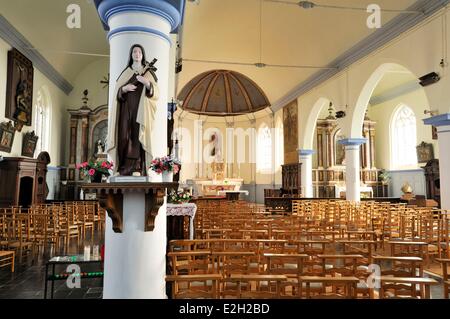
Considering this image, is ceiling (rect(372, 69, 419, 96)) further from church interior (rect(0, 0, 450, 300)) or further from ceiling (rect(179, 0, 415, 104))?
ceiling (rect(179, 0, 415, 104))

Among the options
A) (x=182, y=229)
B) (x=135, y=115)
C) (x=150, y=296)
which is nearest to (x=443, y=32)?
(x=182, y=229)

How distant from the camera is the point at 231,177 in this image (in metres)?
24.0

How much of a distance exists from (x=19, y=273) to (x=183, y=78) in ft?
50.8

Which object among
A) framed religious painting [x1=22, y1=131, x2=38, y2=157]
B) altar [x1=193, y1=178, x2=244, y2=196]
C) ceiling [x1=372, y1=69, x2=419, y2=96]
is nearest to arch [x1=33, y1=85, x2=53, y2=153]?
framed religious painting [x1=22, y1=131, x2=38, y2=157]

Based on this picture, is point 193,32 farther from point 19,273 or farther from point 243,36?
point 19,273

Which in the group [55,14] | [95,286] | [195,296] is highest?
[55,14]

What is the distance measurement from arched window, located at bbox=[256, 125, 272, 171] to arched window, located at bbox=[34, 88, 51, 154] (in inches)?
513

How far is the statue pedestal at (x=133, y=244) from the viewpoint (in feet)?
12.9

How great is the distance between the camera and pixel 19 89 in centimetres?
1219

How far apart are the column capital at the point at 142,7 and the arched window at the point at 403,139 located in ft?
56.1

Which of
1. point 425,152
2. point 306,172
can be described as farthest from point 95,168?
point 425,152

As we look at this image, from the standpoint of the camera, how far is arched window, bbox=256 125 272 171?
23.4 metres

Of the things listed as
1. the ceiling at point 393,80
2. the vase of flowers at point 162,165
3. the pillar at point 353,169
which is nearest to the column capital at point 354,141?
the pillar at point 353,169

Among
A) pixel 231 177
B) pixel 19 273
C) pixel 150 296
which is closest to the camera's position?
pixel 150 296
